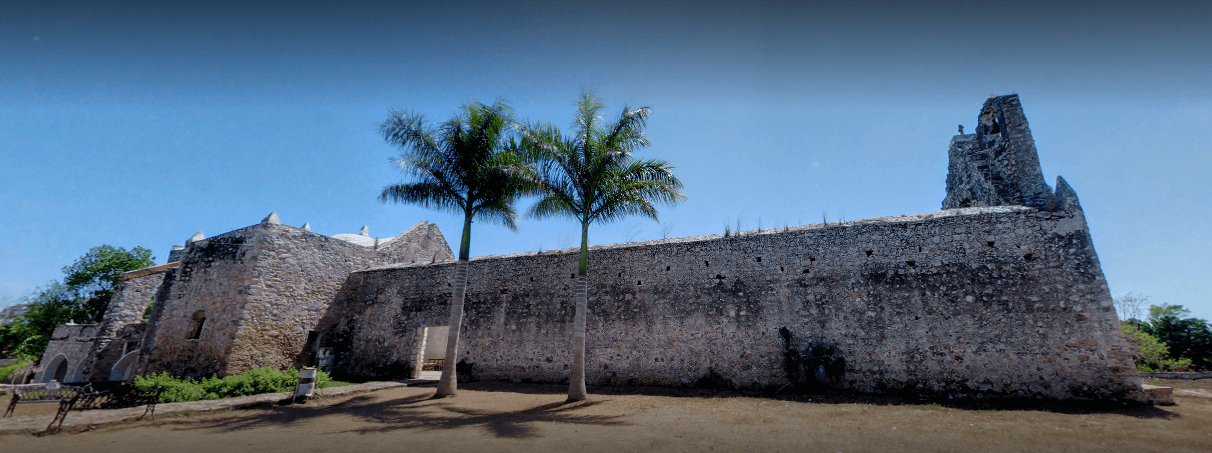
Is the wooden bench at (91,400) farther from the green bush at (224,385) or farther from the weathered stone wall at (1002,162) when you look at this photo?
the weathered stone wall at (1002,162)

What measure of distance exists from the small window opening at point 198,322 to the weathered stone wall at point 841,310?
672cm

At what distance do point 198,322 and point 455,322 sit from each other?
1014cm

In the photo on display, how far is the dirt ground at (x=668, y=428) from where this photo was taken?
5762mm

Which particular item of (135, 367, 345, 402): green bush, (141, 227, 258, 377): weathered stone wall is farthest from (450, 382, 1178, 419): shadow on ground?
(141, 227, 258, 377): weathered stone wall

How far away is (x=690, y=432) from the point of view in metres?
6.62

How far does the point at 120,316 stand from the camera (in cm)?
1903

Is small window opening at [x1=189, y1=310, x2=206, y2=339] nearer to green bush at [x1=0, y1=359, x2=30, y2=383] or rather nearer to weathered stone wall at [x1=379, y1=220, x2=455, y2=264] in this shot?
weathered stone wall at [x1=379, y1=220, x2=455, y2=264]

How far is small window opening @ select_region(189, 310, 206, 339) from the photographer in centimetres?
1402

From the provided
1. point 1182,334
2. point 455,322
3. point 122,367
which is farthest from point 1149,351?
point 122,367

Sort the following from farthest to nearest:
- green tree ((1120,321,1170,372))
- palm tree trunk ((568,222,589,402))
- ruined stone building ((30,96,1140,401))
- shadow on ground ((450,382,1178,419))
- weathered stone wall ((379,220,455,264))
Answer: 1. weathered stone wall ((379,220,455,264))
2. green tree ((1120,321,1170,372))
3. palm tree trunk ((568,222,589,402))
4. ruined stone building ((30,96,1140,401))
5. shadow on ground ((450,382,1178,419))

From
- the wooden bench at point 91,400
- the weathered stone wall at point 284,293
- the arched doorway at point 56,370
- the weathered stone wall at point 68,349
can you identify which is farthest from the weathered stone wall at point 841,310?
the arched doorway at point 56,370

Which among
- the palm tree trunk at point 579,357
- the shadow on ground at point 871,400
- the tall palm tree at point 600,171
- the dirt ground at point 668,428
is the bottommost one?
the dirt ground at point 668,428

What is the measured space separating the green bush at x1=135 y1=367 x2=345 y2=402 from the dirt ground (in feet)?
7.55

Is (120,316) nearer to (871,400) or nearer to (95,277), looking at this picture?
(95,277)
